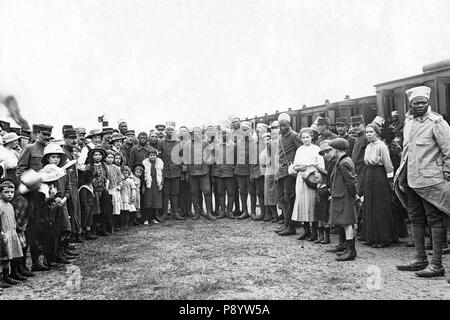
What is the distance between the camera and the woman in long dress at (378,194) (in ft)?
20.8

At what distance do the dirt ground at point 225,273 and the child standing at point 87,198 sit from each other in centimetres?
45

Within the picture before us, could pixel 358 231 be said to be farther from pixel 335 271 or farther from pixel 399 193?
pixel 335 271

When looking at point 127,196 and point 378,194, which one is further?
point 127,196

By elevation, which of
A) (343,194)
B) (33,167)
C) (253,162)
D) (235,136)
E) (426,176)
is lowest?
(343,194)

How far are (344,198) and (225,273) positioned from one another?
203 cm

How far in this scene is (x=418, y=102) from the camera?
16.0 ft

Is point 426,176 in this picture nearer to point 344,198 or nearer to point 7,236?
point 344,198

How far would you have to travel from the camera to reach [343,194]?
18.5 ft

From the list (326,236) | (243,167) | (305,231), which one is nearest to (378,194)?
(326,236)

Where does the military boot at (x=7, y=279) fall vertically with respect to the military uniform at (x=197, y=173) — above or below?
below

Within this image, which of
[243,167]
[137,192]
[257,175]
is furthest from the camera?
[243,167]

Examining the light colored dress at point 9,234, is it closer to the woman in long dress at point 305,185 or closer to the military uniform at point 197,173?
the woman in long dress at point 305,185

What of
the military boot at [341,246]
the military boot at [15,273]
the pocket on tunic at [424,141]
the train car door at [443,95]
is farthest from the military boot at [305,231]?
the train car door at [443,95]
